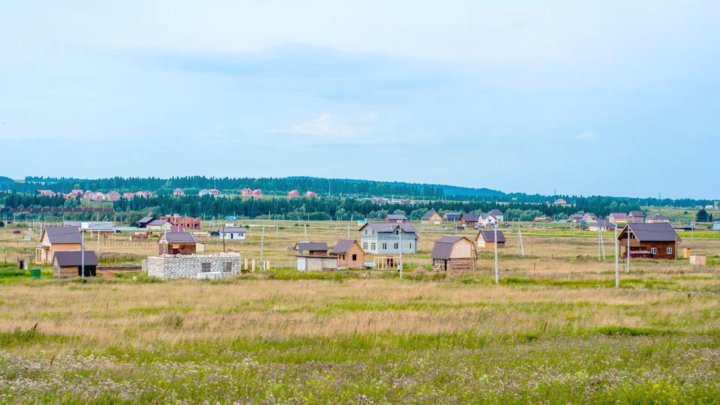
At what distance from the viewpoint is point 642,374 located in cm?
1221

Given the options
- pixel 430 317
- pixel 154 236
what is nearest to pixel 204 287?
pixel 430 317

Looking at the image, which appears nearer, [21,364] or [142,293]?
[21,364]

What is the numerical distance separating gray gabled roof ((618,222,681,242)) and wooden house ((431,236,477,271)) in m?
19.4

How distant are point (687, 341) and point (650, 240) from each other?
168 ft

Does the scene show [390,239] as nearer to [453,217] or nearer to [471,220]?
[471,220]

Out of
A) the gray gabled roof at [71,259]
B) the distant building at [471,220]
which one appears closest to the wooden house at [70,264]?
the gray gabled roof at [71,259]

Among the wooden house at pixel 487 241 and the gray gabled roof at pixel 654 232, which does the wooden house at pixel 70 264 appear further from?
the wooden house at pixel 487 241

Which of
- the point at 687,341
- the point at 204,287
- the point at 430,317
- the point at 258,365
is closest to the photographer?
the point at 258,365

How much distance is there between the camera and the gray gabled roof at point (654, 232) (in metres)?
65.2

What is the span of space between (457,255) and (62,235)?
109 feet

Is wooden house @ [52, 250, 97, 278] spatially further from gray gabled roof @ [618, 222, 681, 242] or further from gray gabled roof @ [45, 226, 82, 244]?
gray gabled roof @ [618, 222, 681, 242]

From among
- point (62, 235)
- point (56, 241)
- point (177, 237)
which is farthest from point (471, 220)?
point (56, 241)

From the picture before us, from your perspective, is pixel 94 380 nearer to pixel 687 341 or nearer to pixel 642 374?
pixel 642 374

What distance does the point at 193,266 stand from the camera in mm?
48875
